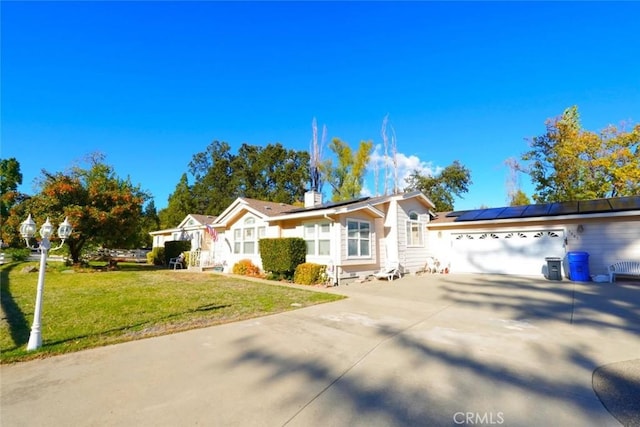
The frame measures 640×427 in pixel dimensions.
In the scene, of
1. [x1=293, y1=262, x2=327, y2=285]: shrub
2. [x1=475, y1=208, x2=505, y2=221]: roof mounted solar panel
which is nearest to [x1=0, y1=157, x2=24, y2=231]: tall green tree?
[x1=293, y1=262, x2=327, y2=285]: shrub

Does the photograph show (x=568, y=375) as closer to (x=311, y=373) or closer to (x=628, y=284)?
(x=311, y=373)

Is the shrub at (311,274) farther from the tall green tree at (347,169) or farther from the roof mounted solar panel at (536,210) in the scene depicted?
the tall green tree at (347,169)

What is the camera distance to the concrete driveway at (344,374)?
113 inches

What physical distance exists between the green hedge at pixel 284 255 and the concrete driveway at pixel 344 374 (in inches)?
251

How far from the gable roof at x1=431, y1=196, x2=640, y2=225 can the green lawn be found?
1015 centimetres

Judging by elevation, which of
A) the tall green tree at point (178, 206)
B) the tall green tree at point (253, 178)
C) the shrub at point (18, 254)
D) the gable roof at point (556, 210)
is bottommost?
the shrub at point (18, 254)

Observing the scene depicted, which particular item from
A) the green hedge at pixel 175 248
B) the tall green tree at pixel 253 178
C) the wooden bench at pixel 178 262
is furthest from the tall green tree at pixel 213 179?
the wooden bench at pixel 178 262

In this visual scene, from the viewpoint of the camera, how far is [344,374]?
3.80 meters

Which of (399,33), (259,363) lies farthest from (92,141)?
(259,363)

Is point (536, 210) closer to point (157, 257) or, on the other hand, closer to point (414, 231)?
point (414, 231)

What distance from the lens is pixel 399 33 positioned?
48.4ft

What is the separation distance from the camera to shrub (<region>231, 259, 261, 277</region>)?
15.7 m

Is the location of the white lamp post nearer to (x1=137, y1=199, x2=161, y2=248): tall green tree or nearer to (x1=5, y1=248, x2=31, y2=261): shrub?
(x1=5, y1=248, x2=31, y2=261): shrub

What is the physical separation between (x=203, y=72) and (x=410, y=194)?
513 inches
